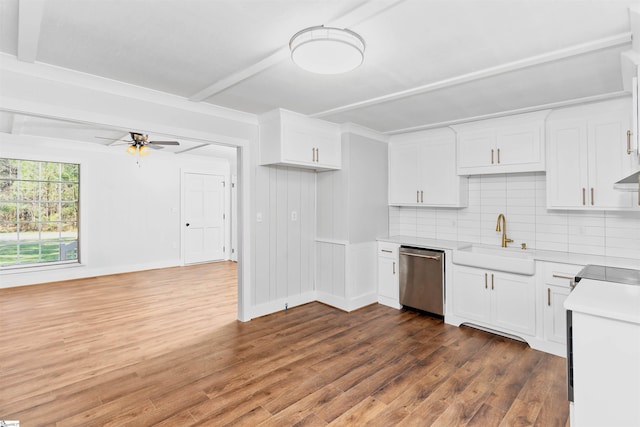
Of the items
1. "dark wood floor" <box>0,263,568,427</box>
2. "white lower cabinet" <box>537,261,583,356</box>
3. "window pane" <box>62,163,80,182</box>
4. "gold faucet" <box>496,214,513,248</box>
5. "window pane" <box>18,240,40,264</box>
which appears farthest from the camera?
"window pane" <box>62,163,80,182</box>

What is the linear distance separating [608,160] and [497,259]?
4.35 ft

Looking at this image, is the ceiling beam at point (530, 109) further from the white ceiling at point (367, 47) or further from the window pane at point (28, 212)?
the window pane at point (28, 212)

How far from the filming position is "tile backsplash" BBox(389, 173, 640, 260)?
3.27 m

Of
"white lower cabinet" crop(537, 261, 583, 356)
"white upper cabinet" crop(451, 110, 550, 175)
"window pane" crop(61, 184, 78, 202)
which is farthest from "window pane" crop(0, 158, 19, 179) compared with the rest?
"white lower cabinet" crop(537, 261, 583, 356)

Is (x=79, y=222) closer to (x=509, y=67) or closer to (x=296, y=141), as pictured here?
(x=296, y=141)

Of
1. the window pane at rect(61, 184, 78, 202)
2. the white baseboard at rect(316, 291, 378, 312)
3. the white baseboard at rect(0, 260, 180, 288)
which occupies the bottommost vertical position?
the white baseboard at rect(316, 291, 378, 312)

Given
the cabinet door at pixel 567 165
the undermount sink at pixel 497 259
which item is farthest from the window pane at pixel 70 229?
the cabinet door at pixel 567 165

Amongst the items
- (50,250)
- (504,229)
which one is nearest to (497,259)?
(504,229)

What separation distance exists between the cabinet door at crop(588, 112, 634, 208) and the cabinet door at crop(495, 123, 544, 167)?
1.44 feet

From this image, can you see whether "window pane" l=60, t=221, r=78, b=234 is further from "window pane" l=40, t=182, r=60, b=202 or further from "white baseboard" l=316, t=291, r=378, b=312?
"white baseboard" l=316, t=291, r=378, b=312

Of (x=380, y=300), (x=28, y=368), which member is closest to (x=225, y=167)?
(x=380, y=300)

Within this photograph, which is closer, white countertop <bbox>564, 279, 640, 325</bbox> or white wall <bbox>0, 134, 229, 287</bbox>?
white countertop <bbox>564, 279, 640, 325</bbox>

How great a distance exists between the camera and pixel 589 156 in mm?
3160

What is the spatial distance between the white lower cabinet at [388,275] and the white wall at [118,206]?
476 cm
